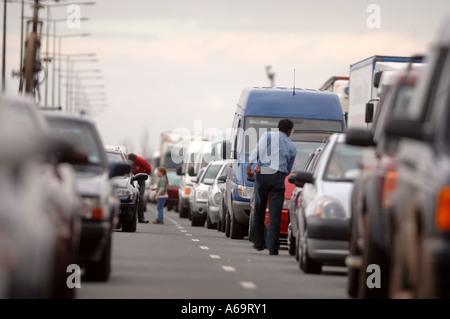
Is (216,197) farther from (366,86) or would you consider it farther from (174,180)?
(174,180)

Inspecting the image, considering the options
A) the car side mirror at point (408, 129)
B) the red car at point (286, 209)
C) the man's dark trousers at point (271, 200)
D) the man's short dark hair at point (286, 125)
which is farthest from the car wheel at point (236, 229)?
the car side mirror at point (408, 129)

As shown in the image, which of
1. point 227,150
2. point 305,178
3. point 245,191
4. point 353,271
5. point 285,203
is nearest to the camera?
point 353,271

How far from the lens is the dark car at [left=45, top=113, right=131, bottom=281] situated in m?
12.8

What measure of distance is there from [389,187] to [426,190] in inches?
67.1

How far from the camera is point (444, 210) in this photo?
8.08 metres

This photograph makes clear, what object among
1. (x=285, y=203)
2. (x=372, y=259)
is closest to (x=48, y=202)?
(x=372, y=259)

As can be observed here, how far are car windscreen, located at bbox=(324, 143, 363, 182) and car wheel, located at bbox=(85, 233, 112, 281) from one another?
3.28 m

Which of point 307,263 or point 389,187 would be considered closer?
point 389,187

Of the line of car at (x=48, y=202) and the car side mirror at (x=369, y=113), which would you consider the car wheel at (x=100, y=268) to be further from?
the car side mirror at (x=369, y=113)

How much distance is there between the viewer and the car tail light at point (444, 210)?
8.06 metres

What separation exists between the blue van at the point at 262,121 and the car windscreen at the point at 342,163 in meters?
8.52
